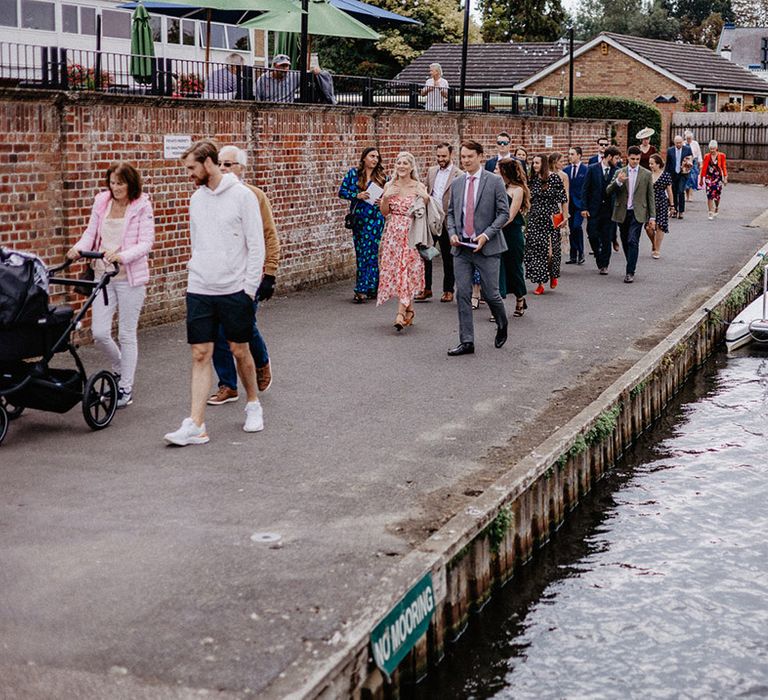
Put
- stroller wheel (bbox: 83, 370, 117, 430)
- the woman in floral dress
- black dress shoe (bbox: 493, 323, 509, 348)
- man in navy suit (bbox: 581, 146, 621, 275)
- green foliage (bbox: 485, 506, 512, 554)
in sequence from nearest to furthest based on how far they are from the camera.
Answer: green foliage (bbox: 485, 506, 512, 554) → stroller wheel (bbox: 83, 370, 117, 430) → black dress shoe (bbox: 493, 323, 509, 348) → the woman in floral dress → man in navy suit (bbox: 581, 146, 621, 275)

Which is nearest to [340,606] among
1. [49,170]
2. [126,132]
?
[49,170]

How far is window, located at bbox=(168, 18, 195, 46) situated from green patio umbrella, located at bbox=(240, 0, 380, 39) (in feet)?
15.3

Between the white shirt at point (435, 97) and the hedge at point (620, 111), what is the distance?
64.6ft

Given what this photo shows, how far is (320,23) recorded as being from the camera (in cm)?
1864

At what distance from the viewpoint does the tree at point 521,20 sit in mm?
68062

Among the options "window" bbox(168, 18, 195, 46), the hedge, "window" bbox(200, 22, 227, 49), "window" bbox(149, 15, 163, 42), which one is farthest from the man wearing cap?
the hedge

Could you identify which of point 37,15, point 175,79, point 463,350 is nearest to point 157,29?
point 37,15

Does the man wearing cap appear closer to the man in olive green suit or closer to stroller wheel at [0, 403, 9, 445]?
the man in olive green suit

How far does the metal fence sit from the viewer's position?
46.4 metres

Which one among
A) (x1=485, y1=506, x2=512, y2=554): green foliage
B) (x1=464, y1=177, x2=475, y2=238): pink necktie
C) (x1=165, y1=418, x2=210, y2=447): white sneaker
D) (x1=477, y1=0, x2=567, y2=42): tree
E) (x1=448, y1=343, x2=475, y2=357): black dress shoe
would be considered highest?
(x1=477, y1=0, x2=567, y2=42): tree

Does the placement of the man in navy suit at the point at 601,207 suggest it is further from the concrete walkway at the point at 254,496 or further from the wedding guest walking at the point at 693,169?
the wedding guest walking at the point at 693,169

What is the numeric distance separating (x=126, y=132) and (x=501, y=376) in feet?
15.4

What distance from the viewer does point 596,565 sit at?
8375 mm

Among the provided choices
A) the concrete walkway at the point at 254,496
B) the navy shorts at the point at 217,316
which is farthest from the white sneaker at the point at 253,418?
the navy shorts at the point at 217,316
